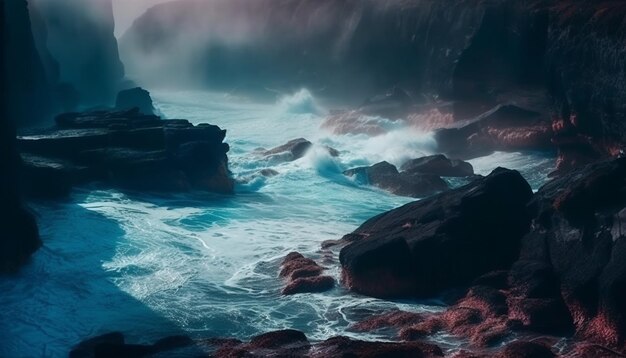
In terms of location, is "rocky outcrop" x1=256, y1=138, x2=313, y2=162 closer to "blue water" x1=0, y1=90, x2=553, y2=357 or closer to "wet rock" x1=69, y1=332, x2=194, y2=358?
"blue water" x1=0, y1=90, x2=553, y2=357

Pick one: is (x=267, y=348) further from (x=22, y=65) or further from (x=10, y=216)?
(x=22, y=65)

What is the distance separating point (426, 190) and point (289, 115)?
33055 millimetres

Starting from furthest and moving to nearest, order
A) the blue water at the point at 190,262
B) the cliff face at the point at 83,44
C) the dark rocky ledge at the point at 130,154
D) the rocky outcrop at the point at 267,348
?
the cliff face at the point at 83,44 → the dark rocky ledge at the point at 130,154 → the blue water at the point at 190,262 → the rocky outcrop at the point at 267,348

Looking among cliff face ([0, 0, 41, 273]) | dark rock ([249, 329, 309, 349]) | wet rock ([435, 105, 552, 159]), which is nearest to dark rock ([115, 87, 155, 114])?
wet rock ([435, 105, 552, 159])

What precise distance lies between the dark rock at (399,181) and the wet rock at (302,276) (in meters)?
11.9

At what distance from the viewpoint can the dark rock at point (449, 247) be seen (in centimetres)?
1564

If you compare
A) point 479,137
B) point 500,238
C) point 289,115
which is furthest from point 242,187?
point 289,115

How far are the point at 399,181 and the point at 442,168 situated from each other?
2616mm

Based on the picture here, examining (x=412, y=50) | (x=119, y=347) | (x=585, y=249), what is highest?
(x=412, y=50)

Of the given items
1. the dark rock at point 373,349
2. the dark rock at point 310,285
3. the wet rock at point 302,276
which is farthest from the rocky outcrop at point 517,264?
the dark rock at point 373,349

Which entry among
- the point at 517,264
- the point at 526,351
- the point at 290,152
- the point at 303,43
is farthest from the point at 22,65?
the point at 303,43

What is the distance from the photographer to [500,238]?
635 inches

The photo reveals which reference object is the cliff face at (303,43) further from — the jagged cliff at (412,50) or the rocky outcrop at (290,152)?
the rocky outcrop at (290,152)

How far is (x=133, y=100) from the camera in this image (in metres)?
51.8
